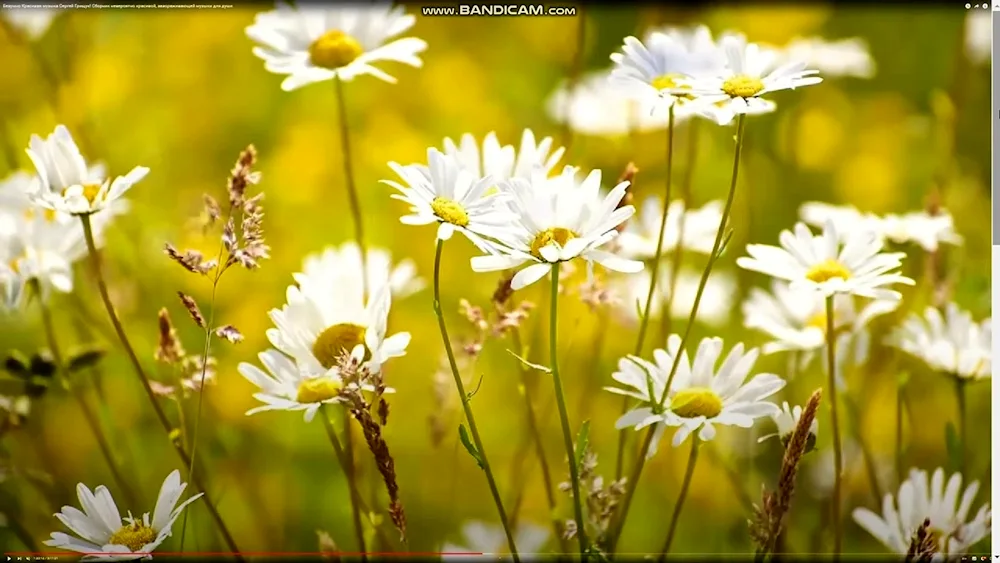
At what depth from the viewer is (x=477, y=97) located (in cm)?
126

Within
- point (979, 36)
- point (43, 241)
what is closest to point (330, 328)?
point (43, 241)

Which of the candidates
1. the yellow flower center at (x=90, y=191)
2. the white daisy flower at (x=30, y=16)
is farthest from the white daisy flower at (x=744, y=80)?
the white daisy flower at (x=30, y=16)

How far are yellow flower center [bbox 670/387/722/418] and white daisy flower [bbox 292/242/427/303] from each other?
182 millimetres

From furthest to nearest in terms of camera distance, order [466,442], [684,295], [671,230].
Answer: [684,295]
[671,230]
[466,442]

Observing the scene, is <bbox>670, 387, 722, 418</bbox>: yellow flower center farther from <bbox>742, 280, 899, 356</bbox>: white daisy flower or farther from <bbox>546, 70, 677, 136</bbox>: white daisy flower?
<bbox>546, 70, 677, 136</bbox>: white daisy flower

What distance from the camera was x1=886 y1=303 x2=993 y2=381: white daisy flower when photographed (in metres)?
0.66

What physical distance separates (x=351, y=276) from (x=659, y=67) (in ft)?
0.76

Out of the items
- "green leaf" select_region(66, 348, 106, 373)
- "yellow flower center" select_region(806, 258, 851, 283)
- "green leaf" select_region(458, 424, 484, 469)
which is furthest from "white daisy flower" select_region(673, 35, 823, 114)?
"green leaf" select_region(66, 348, 106, 373)

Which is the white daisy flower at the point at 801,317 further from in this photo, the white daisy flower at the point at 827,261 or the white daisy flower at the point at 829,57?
the white daisy flower at the point at 829,57

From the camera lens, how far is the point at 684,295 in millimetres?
869

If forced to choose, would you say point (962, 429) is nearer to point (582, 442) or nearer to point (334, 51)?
point (582, 442)

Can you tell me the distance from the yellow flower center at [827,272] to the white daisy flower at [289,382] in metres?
0.28

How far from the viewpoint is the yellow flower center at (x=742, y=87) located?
515mm

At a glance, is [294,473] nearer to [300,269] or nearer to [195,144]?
[300,269]
